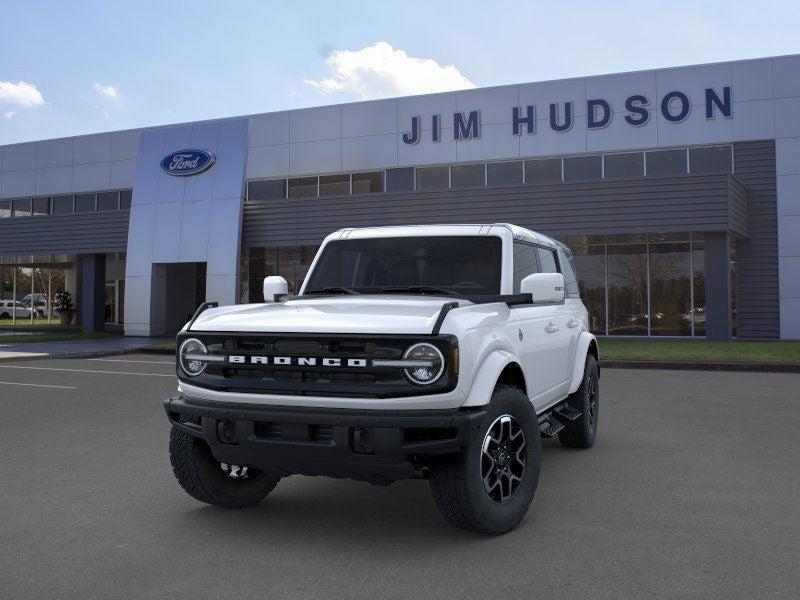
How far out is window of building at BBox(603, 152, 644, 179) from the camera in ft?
75.3

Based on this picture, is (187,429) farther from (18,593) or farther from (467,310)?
(467,310)

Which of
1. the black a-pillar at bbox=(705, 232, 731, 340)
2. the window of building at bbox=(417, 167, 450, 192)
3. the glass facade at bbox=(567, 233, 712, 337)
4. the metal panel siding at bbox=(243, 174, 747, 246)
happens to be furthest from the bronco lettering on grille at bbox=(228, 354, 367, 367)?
the window of building at bbox=(417, 167, 450, 192)

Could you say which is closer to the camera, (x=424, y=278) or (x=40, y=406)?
(x=424, y=278)

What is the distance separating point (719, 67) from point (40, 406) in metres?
21.1

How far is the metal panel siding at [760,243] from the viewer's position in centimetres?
2178

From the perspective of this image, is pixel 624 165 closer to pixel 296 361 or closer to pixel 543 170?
pixel 543 170

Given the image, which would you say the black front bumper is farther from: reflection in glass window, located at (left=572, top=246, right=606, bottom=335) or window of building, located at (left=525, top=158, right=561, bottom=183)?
reflection in glass window, located at (left=572, top=246, right=606, bottom=335)

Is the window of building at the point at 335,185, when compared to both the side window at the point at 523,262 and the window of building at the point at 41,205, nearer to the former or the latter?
the window of building at the point at 41,205

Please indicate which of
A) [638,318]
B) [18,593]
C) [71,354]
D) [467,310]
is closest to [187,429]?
[18,593]

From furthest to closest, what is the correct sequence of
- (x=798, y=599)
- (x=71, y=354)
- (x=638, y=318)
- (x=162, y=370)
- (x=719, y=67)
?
(x=638, y=318) → (x=719, y=67) → (x=71, y=354) → (x=162, y=370) → (x=798, y=599)

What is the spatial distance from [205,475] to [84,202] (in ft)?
97.7

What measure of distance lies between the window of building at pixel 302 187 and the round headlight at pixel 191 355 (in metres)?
22.7

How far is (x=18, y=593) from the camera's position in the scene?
137 inches

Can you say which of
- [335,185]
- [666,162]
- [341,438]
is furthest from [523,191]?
[341,438]
